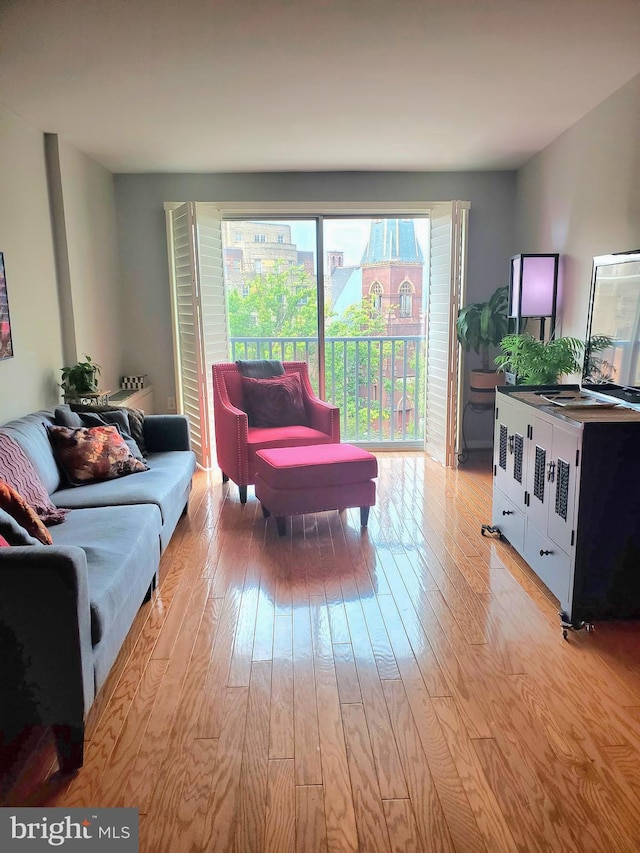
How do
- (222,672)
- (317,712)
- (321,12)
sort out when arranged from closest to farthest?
(317,712), (222,672), (321,12)

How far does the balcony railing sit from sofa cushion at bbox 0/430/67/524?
3.17 m

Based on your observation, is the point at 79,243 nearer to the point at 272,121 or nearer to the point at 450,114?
the point at 272,121

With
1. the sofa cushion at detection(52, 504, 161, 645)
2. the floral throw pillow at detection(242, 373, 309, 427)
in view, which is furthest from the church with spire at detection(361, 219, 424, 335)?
the sofa cushion at detection(52, 504, 161, 645)

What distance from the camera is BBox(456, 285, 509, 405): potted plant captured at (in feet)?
15.0

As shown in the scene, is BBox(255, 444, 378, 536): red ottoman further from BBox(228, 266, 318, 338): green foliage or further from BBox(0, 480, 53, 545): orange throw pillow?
BBox(228, 266, 318, 338): green foliage

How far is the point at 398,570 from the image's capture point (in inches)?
117

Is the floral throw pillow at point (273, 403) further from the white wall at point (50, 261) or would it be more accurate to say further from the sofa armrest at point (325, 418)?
the white wall at point (50, 261)

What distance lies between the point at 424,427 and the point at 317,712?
149 inches

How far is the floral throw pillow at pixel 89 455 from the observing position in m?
3.05

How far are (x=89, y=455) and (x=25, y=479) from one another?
545mm

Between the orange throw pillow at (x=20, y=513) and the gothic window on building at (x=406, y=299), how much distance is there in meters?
Result: 4.25

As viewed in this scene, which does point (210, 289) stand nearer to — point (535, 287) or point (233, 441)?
point (233, 441)

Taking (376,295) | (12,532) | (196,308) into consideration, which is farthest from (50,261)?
(376,295)

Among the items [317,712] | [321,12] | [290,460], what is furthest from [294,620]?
[321,12]
